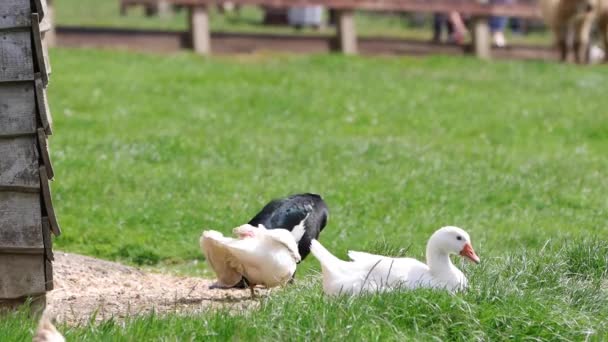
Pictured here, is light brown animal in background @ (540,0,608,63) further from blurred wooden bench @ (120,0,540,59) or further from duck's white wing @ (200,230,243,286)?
duck's white wing @ (200,230,243,286)

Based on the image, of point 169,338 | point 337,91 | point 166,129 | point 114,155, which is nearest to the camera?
point 169,338

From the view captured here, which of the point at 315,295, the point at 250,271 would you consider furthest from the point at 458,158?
the point at 315,295

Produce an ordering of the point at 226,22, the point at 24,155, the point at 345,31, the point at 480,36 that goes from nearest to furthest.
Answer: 1. the point at 24,155
2. the point at 345,31
3. the point at 480,36
4. the point at 226,22

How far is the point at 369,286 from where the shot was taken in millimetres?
5758

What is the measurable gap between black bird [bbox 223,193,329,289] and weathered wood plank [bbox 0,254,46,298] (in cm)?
125

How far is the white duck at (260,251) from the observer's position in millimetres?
6391

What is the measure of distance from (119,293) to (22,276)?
3.47ft

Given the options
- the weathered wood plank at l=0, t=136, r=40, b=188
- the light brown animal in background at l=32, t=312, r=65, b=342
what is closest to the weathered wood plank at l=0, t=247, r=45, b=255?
the weathered wood plank at l=0, t=136, r=40, b=188

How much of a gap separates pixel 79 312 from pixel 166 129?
6.25 m

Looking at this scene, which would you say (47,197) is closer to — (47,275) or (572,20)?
(47,275)

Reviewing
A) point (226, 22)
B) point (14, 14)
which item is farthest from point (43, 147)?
point (226, 22)

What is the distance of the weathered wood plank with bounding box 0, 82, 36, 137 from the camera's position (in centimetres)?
580

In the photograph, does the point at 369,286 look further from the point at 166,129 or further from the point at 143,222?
the point at 166,129

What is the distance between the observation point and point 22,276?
596 cm
